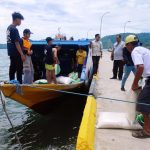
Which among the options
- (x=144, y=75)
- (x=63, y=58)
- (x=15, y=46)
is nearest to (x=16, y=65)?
(x=15, y=46)

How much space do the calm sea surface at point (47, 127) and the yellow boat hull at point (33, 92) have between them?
2.45 ft

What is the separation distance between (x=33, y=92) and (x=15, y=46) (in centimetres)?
146

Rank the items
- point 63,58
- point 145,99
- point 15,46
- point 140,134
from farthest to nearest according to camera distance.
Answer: point 63,58
point 15,46
point 140,134
point 145,99

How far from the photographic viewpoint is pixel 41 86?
8.59 meters

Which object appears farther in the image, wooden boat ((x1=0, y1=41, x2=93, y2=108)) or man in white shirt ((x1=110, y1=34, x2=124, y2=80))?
A: man in white shirt ((x1=110, y1=34, x2=124, y2=80))

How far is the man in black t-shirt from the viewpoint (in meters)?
7.79

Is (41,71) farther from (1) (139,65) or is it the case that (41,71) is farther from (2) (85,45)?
(1) (139,65)

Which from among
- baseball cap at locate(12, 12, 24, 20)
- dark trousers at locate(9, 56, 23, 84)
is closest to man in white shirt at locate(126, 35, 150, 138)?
baseball cap at locate(12, 12, 24, 20)

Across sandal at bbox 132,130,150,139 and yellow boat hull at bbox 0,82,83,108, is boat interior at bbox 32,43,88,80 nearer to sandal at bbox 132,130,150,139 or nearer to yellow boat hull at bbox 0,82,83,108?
yellow boat hull at bbox 0,82,83,108

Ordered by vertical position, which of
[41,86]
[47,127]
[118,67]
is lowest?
[47,127]

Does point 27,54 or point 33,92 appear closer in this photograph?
point 33,92

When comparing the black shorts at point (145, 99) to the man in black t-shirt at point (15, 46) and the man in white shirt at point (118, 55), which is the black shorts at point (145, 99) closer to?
the man in black t-shirt at point (15, 46)

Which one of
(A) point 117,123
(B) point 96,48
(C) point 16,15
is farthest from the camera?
(B) point 96,48

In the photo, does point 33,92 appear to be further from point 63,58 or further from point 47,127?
point 63,58
